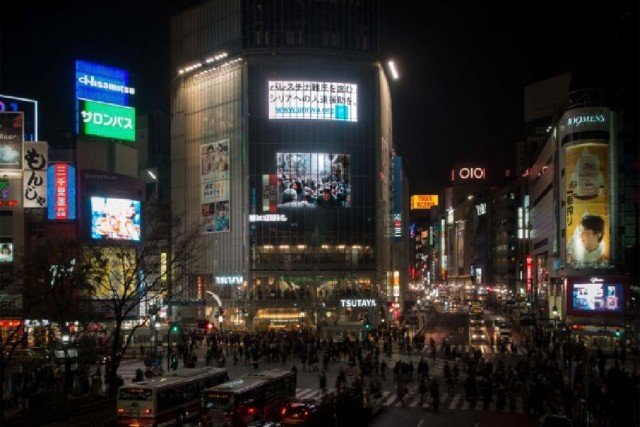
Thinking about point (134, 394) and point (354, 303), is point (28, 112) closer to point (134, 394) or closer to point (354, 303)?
point (354, 303)

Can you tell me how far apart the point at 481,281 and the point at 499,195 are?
25.9m

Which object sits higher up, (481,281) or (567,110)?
(567,110)

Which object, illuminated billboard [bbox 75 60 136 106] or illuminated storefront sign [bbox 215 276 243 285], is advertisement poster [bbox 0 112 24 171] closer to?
illuminated billboard [bbox 75 60 136 106]

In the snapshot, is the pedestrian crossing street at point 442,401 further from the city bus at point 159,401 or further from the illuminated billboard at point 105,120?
the illuminated billboard at point 105,120

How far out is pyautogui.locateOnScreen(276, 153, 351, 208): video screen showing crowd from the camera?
76375 millimetres

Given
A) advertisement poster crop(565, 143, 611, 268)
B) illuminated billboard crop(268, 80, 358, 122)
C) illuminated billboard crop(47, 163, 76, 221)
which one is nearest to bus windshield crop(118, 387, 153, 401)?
illuminated billboard crop(47, 163, 76, 221)

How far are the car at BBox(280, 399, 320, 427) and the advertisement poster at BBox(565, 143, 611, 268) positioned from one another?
47.6 meters

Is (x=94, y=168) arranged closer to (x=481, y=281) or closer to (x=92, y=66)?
(x=92, y=66)

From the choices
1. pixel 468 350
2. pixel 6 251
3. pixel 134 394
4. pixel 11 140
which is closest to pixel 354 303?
pixel 468 350

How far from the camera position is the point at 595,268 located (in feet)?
216

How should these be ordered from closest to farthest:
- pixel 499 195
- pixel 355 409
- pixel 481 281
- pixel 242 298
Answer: pixel 355 409 → pixel 242 298 → pixel 499 195 → pixel 481 281

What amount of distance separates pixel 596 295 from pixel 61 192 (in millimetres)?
46469

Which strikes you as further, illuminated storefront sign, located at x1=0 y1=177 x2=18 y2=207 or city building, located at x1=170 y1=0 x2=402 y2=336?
city building, located at x1=170 y1=0 x2=402 y2=336

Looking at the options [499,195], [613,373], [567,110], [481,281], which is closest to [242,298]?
[567,110]
